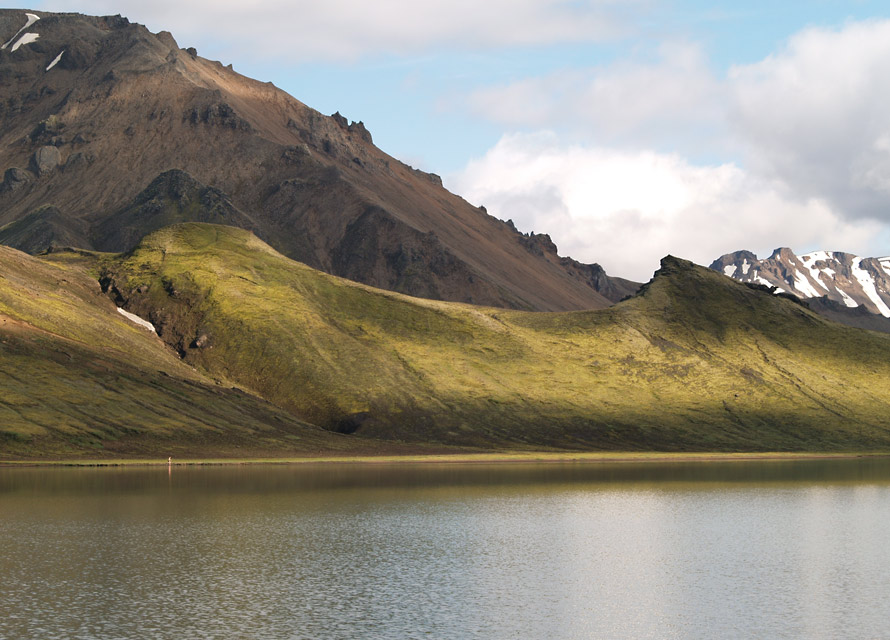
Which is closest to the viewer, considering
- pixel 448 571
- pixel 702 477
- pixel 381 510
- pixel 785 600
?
pixel 785 600

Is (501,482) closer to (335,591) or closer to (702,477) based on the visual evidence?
(702,477)

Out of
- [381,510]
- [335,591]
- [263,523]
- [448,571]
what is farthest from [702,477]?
[335,591]

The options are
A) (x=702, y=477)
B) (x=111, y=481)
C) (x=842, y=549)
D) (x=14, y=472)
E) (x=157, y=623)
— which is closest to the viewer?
(x=157, y=623)

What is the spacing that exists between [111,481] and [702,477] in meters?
99.0

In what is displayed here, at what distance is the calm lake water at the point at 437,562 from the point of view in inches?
2311

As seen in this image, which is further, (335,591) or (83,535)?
(83,535)

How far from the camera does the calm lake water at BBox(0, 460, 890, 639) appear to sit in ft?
193

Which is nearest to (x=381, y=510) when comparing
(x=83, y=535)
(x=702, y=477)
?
(x=83, y=535)

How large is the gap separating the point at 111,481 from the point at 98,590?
85.5 m

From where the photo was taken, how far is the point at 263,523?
3954 inches

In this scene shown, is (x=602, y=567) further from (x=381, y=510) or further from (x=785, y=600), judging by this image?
(x=381, y=510)

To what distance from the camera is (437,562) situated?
79.9 m

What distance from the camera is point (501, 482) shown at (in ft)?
515

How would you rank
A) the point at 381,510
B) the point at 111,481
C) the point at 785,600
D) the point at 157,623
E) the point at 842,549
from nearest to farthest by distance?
1. the point at 157,623
2. the point at 785,600
3. the point at 842,549
4. the point at 381,510
5. the point at 111,481
